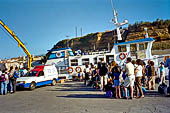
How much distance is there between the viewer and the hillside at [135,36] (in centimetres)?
4015

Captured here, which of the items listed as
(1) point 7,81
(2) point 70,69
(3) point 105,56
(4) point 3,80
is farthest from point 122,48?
(4) point 3,80

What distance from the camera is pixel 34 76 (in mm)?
12258

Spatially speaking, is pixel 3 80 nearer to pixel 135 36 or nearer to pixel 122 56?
pixel 122 56

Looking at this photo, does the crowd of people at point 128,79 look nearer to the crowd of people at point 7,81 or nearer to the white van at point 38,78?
the white van at point 38,78

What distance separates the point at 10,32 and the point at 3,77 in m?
13.5

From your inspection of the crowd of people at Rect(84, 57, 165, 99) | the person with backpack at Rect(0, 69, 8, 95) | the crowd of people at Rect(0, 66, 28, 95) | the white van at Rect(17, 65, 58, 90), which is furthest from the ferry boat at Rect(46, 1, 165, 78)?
the person with backpack at Rect(0, 69, 8, 95)

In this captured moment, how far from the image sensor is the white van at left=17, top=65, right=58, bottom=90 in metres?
11.4

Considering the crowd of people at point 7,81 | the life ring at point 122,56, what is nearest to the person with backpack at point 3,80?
the crowd of people at point 7,81

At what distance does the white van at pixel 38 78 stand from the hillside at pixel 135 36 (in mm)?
10334

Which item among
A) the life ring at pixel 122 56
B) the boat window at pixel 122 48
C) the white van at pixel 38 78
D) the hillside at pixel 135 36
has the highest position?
the hillside at pixel 135 36

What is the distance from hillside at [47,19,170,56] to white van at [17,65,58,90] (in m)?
10.3

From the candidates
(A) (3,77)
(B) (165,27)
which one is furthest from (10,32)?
A: (B) (165,27)

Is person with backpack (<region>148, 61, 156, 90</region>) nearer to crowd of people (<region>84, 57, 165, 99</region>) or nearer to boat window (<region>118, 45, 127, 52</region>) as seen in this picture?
crowd of people (<region>84, 57, 165, 99</region>)

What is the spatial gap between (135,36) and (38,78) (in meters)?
41.7
